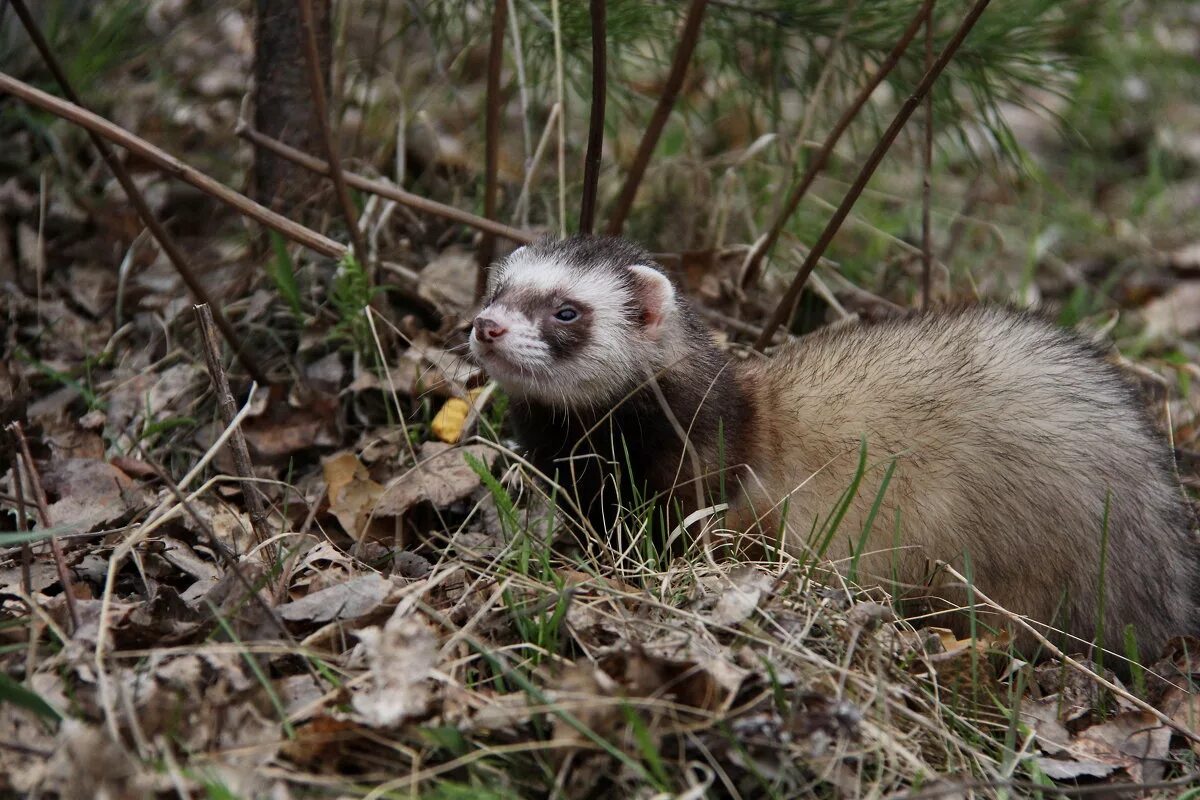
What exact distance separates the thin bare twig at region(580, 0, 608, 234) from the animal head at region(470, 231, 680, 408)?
0.25 m

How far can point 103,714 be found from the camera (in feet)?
9.59

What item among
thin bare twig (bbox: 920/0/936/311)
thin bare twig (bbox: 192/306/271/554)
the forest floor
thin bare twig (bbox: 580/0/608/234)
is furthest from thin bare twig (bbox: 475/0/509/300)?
thin bare twig (bbox: 920/0/936/311)

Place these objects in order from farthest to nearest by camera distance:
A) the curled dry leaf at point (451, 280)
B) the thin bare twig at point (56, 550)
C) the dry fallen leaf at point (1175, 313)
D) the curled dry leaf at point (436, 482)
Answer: the dry fallen leaf at point (1175, 313), the curled dry leaf at point (451, 280), the curled dry leaf at point (436, 482), the thin bare twig at point (56, 550)

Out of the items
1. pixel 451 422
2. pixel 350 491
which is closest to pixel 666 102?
pixel 451 422

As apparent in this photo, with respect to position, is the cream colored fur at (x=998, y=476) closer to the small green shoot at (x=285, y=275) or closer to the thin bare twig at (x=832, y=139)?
the thin bare twig at (x=832, y=139)

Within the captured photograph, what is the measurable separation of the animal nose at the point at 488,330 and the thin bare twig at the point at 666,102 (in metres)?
1.16

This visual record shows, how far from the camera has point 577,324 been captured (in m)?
4.36

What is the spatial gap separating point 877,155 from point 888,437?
43.0 inches

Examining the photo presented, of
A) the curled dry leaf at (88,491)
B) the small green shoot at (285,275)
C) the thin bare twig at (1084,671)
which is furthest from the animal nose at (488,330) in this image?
the thin bare twig at (1084,671)

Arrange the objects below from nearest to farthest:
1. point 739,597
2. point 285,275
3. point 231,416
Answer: point 739,597
point 231,416
point 285,275

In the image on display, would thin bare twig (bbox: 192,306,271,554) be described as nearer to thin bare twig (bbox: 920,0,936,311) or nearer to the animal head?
the animal head

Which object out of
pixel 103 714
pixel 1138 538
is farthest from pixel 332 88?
pixel 1138 538

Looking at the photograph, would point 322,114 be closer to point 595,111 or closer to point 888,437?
point 595,111

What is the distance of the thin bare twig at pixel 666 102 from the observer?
428cm
